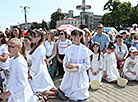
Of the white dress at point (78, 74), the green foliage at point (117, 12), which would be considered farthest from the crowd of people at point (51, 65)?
the green foliage at point (117, 12)

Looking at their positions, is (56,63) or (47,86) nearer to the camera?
(47,86)

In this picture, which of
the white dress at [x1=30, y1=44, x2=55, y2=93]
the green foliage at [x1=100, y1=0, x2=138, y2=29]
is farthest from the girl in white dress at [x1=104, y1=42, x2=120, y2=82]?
the green foliage at [x1=100, y1=0, x2=138, y2=29]

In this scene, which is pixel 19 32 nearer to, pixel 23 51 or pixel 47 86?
pixel 23 51

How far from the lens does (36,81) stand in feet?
12.6

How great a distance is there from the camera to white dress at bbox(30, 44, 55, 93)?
3.67 meters

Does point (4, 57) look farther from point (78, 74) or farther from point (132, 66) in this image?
point (132, 66)

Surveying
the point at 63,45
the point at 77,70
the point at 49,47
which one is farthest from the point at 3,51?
the point at 63,45

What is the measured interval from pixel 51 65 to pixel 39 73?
1895 mm

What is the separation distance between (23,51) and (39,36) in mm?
609

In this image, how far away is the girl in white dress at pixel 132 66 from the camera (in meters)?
5.13

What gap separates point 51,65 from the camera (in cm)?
570

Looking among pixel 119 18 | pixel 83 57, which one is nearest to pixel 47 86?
pixel 83 57

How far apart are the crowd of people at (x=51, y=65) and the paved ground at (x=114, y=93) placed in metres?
0.30

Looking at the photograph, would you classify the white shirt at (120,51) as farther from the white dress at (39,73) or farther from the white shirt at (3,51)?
the white shirt at (3,51)
